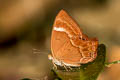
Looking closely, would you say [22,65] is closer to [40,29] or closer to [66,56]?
[40,29]

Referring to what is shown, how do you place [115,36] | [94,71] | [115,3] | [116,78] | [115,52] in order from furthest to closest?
[115,3], [115,36], [115,52], [116,78], [94,71]

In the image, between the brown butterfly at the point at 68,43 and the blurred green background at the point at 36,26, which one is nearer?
the brown butterfly at the point at 68,43

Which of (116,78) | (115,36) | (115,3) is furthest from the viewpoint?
(115,3)

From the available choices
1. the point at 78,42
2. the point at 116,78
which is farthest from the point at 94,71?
the point at 116,78

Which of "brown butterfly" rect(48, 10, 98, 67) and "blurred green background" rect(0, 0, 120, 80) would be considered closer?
"brown butterfly" rect(48, 10, 98, 67)

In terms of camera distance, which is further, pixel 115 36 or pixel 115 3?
pixel 115 3
